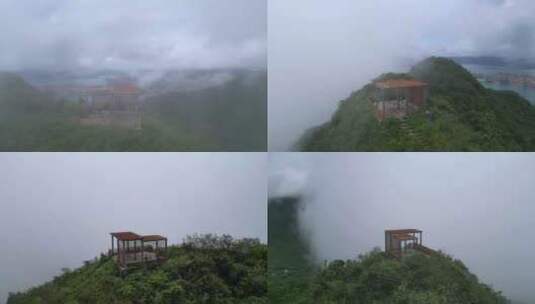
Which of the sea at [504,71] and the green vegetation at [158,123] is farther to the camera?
the sea at [504,71]

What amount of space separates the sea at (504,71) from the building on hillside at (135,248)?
198cm

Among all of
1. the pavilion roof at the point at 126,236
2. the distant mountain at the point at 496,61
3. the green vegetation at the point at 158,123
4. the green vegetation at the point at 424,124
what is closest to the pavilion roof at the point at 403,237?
the green vegetation at the point at 424,124

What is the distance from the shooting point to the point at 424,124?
317cm

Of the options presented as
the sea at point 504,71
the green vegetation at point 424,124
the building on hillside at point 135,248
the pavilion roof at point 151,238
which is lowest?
the building on hillside at point 135,248

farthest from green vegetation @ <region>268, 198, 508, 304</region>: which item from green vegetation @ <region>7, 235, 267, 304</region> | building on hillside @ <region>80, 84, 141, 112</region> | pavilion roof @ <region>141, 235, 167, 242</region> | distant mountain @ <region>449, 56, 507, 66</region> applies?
distant mountain @ <region>449, 56, 507, 66</region>

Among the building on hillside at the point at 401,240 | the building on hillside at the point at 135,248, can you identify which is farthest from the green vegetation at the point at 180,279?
the building on hillside at the point at 401,240

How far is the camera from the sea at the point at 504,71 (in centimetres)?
319

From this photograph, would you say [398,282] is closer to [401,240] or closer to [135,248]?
[401,240]

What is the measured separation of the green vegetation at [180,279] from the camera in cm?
309

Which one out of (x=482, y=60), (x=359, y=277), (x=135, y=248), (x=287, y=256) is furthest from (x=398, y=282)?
(x=135, y=248)

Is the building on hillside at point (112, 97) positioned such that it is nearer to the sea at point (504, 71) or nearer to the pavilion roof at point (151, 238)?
the pavilion roof at point (151, 238)

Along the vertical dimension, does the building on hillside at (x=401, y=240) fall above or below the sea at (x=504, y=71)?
below

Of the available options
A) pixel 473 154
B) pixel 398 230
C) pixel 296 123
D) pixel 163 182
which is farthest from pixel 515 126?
pixel 163 182

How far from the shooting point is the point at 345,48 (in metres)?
3.13
